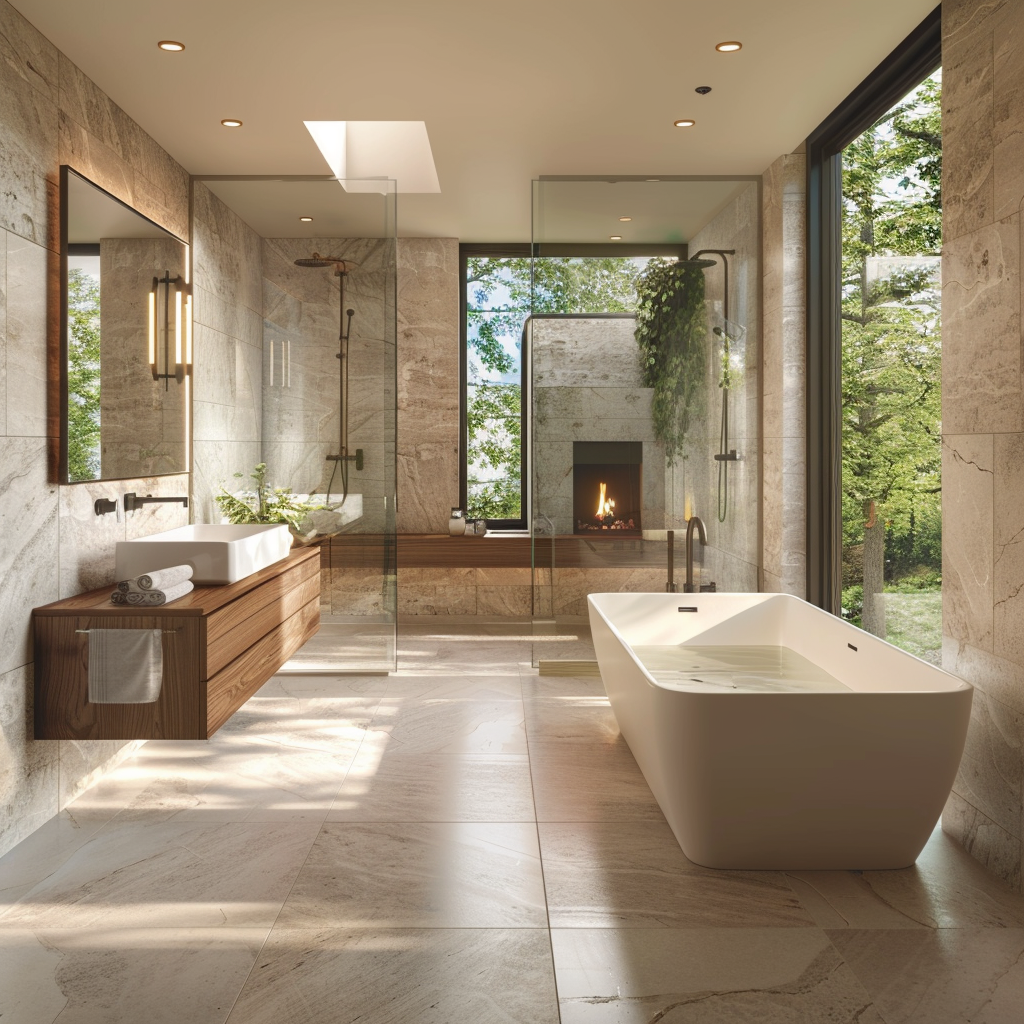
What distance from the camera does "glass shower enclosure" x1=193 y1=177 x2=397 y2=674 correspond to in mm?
4781

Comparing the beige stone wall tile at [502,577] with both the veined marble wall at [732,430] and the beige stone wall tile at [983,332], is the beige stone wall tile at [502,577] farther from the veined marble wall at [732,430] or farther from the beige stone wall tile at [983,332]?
the beige stone wall tile at [983,332]

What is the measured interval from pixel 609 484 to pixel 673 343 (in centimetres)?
82

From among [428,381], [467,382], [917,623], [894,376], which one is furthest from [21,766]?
[467,382]

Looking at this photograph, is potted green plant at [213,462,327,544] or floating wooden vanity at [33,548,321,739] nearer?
floating wooden vanity at [33,548,321,739]

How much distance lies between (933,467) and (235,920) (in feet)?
9.06

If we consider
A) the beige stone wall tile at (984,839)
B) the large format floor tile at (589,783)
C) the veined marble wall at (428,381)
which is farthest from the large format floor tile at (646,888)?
the veined marble wall at (428,381)

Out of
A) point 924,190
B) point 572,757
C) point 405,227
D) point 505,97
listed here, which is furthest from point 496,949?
point 405,227

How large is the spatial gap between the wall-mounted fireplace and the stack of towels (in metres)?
A: 2.28

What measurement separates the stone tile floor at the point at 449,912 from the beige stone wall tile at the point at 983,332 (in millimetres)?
1382

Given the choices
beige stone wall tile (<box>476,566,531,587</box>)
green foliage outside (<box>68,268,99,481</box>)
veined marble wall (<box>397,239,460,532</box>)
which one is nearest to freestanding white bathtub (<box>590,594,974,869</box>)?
green foliage outside (<box>68,268,99,481</box>)

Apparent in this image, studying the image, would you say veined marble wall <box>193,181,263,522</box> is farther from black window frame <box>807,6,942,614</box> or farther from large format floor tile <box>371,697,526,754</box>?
black window frame <box>807,6,942,614</box>

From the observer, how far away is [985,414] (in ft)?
9.35

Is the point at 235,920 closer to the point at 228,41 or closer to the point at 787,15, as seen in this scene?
→ the point at 228,41

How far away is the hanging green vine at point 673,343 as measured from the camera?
492cm
